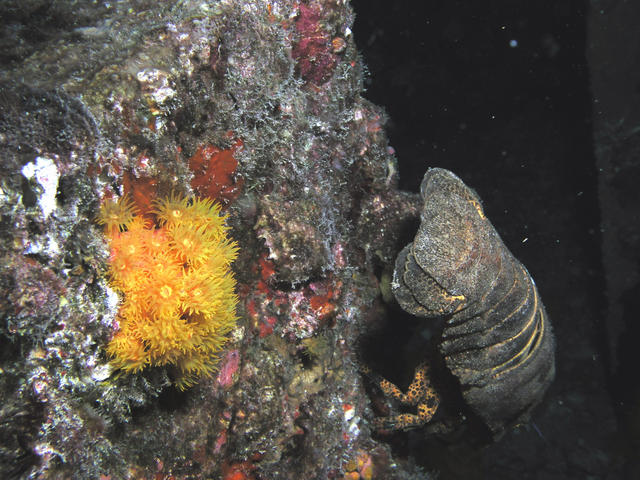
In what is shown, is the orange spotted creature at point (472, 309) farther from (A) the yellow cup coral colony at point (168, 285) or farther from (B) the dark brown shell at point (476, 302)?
(A) the yellow cup coral colony at point (168, 285)

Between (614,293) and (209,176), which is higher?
(209,176)

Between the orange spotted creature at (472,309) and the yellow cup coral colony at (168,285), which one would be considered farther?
the orange spotted creature at (472,309)

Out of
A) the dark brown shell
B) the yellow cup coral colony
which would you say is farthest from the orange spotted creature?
the yellow cup coral colony

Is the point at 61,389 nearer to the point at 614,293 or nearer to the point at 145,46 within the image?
the point at 145,46

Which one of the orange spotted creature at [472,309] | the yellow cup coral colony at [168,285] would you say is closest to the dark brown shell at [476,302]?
the orange spotted creature at [472,309]

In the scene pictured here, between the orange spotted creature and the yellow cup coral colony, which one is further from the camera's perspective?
the orange spotted creature

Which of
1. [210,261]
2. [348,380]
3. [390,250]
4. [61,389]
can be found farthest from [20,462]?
[390,250]

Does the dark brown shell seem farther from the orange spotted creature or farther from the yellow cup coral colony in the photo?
the yellow cup coral colony

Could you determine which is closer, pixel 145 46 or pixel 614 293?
pixel 145 46

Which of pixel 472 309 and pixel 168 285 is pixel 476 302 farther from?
pixel 168 285
